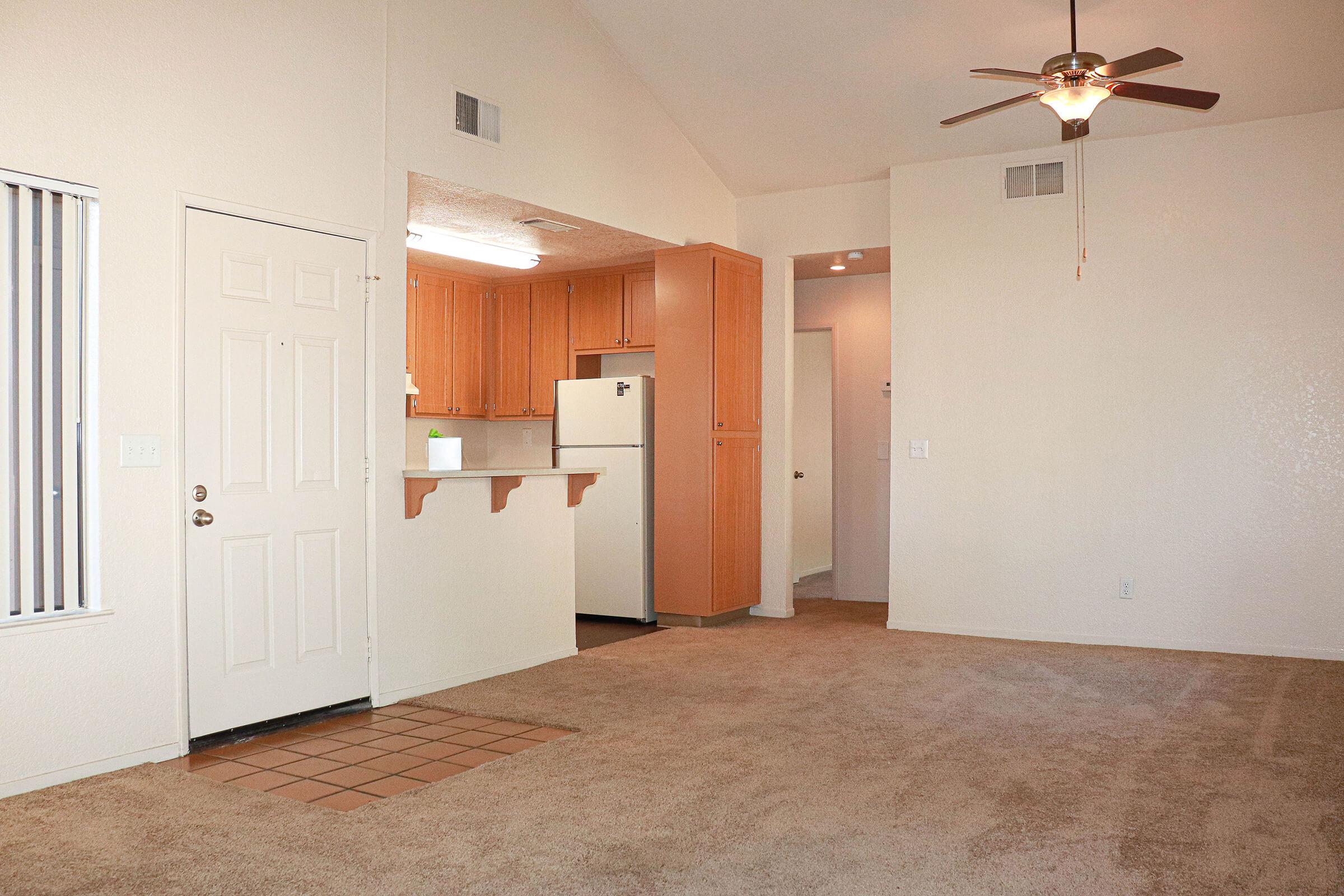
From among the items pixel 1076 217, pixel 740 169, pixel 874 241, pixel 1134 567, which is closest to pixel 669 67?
pixel 740 169

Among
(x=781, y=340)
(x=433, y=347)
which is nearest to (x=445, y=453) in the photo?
(x=433, y=347)

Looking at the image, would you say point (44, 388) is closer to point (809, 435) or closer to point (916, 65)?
point (916, 65)

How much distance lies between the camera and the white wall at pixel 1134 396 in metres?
5.47

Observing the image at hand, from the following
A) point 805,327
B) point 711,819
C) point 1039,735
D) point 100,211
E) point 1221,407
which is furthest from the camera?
point 805,327

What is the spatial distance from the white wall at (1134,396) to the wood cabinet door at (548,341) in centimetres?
237

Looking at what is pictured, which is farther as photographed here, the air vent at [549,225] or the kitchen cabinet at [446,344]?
the kitchen cabinet at [446,344]

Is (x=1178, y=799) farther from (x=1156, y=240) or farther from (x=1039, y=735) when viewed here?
(x=1156, y=240)

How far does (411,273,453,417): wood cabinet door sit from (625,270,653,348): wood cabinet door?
4.18 feet

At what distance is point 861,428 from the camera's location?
25.1ft

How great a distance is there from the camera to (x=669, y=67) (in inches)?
233

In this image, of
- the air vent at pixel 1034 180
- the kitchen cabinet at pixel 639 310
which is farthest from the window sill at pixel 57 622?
the air vent at pixel 1034 180

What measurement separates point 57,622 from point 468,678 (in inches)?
75.7

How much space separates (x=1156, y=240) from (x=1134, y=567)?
6.11 feet

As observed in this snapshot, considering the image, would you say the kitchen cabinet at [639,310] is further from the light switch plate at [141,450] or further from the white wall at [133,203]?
the light switch plate at [141,450]
